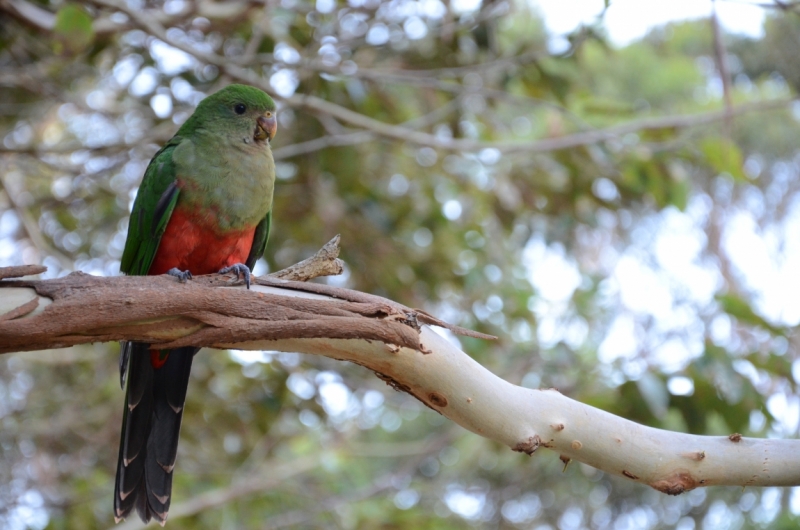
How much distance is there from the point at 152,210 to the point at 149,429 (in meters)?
1.11

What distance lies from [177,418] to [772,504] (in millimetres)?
6488

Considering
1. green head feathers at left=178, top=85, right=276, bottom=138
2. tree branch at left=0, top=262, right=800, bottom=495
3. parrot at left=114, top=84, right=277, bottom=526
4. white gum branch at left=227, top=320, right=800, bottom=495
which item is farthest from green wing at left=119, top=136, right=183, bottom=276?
white gum branch at left=227, top=320, right=800, bottom=495

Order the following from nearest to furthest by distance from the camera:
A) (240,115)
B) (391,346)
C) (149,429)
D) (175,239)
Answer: (391,346)
(149,429)
(175,239)
(240,115)

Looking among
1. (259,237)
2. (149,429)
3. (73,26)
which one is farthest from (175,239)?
(73,26)

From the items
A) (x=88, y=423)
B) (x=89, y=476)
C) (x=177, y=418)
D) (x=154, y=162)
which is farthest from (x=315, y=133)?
(x=89, y=476)

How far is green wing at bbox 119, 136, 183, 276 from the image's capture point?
3.86 metres

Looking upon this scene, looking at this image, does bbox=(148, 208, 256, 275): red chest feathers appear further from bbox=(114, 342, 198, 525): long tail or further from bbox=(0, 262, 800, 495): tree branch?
bbox=(0, 262, 800, 495): tree branch

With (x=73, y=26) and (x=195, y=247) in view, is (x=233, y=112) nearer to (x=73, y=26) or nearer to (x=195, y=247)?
(x=195, y=247)

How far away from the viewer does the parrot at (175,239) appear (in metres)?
3.68

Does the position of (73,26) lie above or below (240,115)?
above

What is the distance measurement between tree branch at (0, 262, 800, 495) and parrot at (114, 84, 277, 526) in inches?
42.1

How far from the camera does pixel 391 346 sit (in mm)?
2650

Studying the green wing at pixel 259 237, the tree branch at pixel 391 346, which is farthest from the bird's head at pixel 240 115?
the tree branch at pixel 391 346

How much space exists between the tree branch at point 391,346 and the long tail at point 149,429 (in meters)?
1.06
